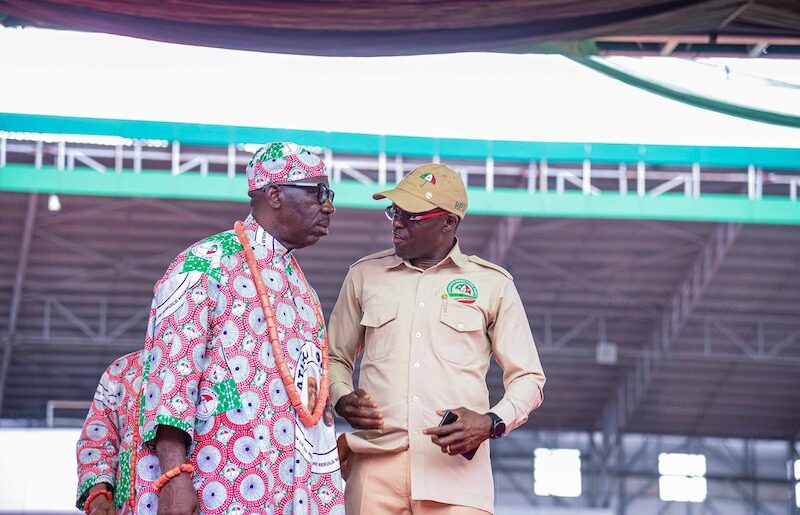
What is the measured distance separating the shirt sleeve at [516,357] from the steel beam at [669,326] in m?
15.6

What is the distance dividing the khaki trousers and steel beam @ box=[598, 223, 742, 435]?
15869mm

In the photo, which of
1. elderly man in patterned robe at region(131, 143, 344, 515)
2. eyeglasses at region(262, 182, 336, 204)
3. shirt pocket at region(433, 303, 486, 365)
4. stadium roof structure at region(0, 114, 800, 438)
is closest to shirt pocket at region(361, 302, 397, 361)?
shirt pocket at region(433, 303, 486, 365)

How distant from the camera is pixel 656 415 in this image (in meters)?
24.4

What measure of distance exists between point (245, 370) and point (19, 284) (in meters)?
17.6

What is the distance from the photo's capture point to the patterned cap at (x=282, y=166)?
3393 millimetres

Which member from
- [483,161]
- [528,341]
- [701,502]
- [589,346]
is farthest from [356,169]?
[528,341]

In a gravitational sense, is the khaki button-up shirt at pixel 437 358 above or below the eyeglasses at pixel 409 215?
below

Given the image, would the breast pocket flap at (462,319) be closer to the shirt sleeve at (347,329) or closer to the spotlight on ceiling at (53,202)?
the shirt sleeve at (347,329)

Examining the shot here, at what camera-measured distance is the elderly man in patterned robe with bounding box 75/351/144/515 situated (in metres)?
3.85

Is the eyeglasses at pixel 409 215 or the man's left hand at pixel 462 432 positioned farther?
the eyeglasses at pixel 409 215

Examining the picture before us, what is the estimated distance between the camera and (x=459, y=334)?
373 centimetres

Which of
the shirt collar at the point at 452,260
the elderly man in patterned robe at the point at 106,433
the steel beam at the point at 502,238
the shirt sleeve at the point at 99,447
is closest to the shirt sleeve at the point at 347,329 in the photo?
the shirt collar at the point at 452,260

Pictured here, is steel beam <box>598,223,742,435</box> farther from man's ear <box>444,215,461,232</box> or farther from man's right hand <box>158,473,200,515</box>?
man's right hand <box>158,473,200,515</box>

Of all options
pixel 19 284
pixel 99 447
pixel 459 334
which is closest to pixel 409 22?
pixel 459 334
